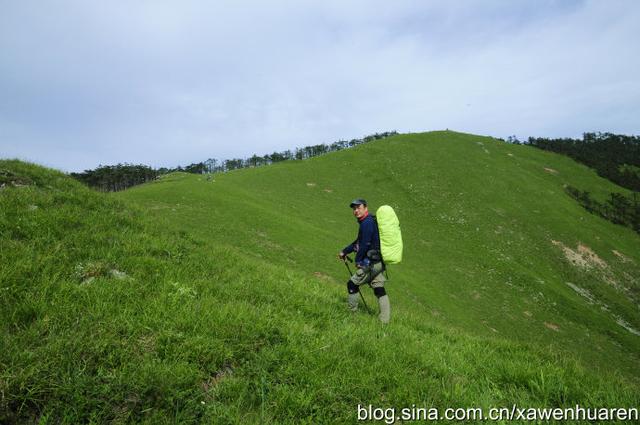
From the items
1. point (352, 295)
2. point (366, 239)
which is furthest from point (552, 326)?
point (366, 239)

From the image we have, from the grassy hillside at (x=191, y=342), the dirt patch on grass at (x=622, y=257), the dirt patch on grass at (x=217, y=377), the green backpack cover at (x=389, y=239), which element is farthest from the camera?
the dirt patch on grass at (x=622, y=257)

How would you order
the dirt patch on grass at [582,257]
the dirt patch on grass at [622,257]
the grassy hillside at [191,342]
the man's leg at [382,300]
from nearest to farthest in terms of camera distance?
the grassy hillside at [191,342] < the man's leg at [382,300] < the dirt patch on grass at [582,257] < the dirt patch on grass at [622,257]

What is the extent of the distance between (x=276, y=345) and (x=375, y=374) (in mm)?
1684

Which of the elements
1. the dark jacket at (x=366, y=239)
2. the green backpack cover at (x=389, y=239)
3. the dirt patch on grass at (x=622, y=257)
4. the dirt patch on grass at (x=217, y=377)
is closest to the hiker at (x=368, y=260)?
the dark jacket at (x=366, y=239)

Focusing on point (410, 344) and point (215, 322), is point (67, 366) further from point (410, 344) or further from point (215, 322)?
point (410, 344)

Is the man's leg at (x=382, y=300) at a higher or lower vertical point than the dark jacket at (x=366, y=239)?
lower

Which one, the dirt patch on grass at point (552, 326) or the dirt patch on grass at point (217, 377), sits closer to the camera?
the dirt patch on grass at point (217, 377)

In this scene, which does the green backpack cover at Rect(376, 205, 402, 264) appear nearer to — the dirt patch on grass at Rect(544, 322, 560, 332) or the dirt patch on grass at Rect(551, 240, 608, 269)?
the dirt patch on grass at Rect(544, 322, 560, 332)

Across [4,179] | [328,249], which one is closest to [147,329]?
[4,179]

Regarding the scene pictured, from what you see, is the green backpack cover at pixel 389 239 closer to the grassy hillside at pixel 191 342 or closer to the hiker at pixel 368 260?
the hiker at pixel 368 260

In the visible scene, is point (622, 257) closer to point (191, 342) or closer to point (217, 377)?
point (217, 377)

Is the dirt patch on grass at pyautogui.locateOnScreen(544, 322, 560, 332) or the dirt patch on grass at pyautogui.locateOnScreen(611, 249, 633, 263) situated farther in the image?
the dirt patch on grass at pyautogui.locateOnScreen(611, 249, 633, 263)

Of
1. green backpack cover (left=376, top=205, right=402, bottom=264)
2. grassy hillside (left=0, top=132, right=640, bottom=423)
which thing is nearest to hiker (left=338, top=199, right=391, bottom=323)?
green backpack cover (left=376, top=205, right=402, bottom=264)

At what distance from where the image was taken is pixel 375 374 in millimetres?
5055
